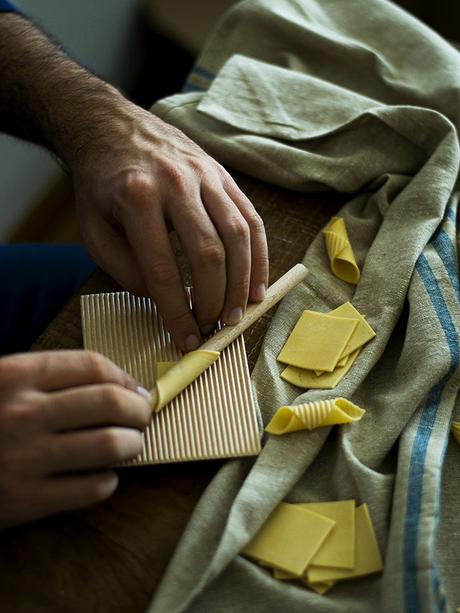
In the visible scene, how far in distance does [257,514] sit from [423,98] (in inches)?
25.0

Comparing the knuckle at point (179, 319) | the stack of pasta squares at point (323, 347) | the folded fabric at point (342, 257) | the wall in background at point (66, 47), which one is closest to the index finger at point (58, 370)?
the knuckle at point (179, 319)

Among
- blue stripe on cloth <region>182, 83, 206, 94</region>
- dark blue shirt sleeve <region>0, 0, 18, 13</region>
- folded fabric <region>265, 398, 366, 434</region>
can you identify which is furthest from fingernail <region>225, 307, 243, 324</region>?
dark blue shirt sleeve <region>0, 0, 18, 13</region>

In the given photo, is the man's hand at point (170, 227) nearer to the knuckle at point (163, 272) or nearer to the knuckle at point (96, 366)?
the knuckle at point (163, 272)

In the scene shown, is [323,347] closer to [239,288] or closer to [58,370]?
[239,288]

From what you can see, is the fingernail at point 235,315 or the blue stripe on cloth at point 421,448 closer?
the blue stripe on cloth at point 421,448

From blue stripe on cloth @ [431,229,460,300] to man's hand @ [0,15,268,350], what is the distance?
0.22m

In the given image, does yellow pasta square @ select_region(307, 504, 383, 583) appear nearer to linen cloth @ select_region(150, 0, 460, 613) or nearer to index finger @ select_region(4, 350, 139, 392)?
linen cloth @ select_region(150, 0, 460, 613)

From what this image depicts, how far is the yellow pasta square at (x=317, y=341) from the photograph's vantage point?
0.76 metres

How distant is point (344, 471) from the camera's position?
26.6 inches

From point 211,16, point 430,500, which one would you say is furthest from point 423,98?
point 211,16

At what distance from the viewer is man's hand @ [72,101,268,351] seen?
73 centimetres

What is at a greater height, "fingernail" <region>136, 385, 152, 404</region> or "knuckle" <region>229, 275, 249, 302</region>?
"knuckle" <region>229, 275, 249, 302</region>

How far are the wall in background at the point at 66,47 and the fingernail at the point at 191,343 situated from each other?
108 cm

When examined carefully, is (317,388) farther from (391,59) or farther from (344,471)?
(391,59)
